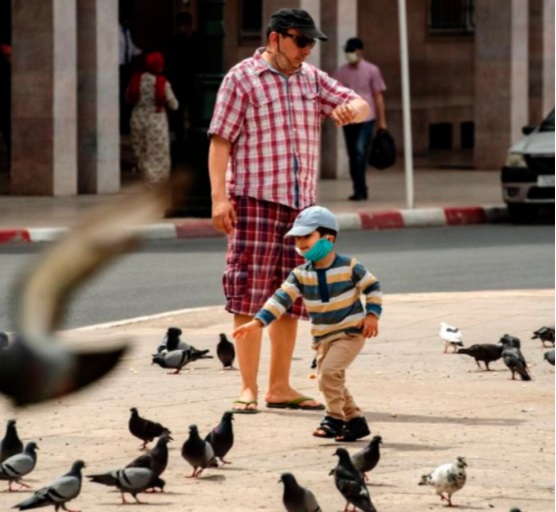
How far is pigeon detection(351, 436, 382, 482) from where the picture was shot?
21.4 ft

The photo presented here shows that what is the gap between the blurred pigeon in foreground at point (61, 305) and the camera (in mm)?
996

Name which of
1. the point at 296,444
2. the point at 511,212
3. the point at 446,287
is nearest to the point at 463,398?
the point at 296,444

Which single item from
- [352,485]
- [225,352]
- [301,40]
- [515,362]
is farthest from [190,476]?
[225,352]

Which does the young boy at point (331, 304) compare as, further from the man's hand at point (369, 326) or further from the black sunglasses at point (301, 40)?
the black sunglasses at point (301, 40)

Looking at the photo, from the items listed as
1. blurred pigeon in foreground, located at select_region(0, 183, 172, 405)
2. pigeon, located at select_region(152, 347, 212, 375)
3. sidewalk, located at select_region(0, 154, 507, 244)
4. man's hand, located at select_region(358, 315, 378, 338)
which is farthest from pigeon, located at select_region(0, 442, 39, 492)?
sidewalk, located at select_region(0, 154, 507, 244)

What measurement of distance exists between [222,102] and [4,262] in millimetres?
8075

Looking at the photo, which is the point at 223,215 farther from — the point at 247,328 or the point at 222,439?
the point at 222,439

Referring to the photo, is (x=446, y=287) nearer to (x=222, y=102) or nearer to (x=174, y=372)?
(x=174, y=372)

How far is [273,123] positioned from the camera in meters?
8.19

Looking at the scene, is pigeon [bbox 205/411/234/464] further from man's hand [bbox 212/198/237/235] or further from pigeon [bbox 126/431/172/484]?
man's hand [bbox 212/198/237/235]

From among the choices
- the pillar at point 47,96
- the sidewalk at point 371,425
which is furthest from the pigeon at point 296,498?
the pillar at point 47,96

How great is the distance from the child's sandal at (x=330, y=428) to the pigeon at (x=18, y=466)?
1.58 metres

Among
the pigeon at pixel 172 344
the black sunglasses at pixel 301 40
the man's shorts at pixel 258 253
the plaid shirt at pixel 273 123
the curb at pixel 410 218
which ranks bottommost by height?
the curb at pixel 410 218

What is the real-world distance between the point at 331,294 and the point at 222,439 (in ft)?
3.36
